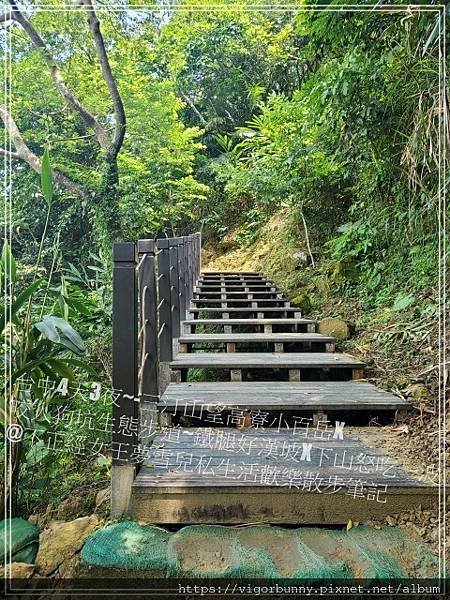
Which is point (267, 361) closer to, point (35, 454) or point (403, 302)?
point (403, 302)

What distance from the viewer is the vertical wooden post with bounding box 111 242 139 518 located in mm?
1351

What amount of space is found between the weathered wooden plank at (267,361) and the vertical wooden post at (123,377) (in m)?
1.09

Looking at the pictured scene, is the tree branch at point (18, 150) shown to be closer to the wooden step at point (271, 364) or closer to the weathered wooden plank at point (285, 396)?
the wooden step at point (271, 364)

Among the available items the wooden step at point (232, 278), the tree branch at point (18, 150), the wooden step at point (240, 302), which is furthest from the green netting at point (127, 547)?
the tree branch at point (18, 150)

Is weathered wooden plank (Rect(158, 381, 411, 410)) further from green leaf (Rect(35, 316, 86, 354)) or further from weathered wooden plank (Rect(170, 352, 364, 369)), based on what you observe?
green leaf (Rect(35, 316, 86, 354))

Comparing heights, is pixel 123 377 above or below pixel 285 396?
above

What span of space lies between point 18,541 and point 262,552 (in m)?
0.72

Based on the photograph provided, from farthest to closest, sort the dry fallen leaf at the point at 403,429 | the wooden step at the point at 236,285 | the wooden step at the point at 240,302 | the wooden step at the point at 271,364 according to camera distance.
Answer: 1. the wooden step at the point at 236,285
2. the wooden step at the point at 240,302
3. the wooden step at the point at 271,364
4. the dry fallen leaf at the point at 403,429

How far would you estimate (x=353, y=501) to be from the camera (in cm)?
133

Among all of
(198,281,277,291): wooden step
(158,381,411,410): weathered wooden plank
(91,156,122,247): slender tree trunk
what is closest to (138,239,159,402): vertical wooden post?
(158,381,411,410): weathered wooden plank

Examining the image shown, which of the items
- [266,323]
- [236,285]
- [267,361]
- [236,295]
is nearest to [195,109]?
[236,285]

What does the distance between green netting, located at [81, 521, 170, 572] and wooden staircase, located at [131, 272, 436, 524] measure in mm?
74

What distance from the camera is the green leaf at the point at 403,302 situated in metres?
2.76

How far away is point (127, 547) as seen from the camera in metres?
1.19
